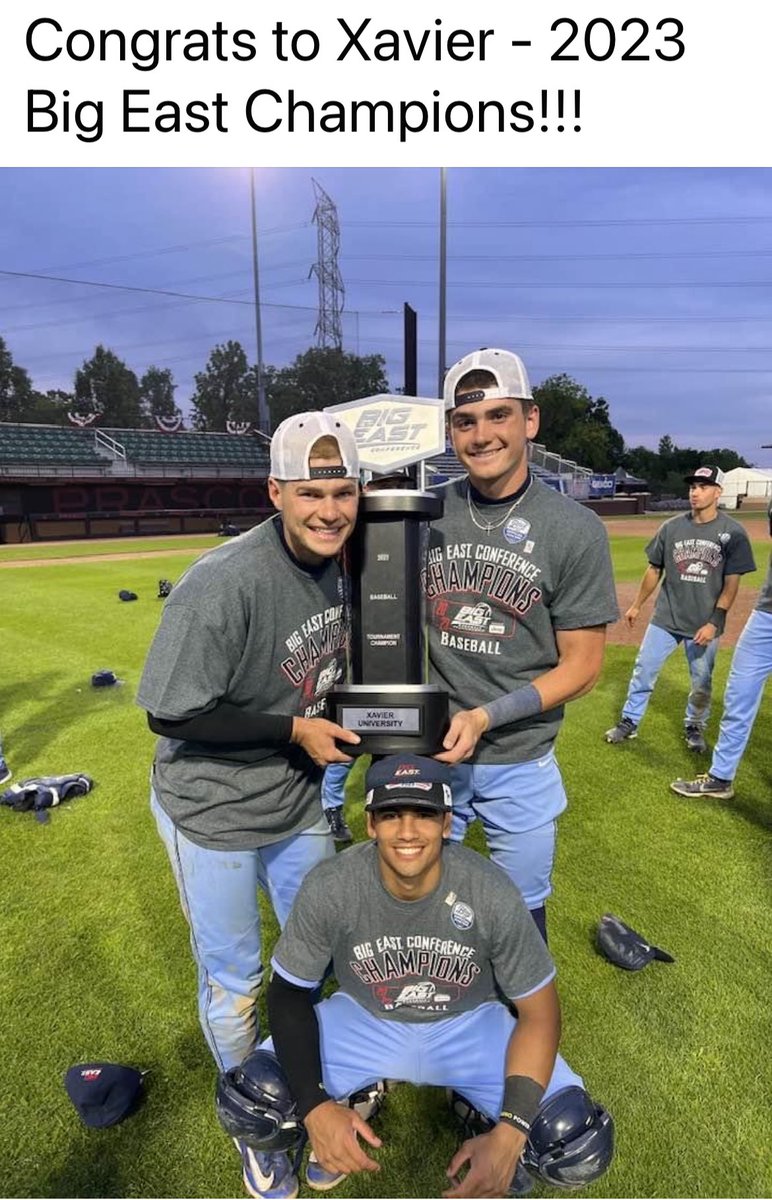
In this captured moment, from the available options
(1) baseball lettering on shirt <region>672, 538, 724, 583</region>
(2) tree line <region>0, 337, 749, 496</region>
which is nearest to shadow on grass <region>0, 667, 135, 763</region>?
(1) baseball lettering on shirt <region>672, 538, 724, 583</region>

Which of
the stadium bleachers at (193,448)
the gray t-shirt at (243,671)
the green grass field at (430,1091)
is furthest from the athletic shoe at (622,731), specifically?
the stadium bleachers at (193,448)

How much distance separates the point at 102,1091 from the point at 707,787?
4210mm

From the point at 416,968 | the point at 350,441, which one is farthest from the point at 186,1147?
the point at 350,441

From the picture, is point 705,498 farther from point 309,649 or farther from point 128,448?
point 128,448

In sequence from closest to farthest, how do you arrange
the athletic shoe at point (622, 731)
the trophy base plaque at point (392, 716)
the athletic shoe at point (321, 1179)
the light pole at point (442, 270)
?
the trophy base plaque at point (392, 716) < the athletic shoe at point (321, 1179) < the athletic shoe at point (622, 731) < the light pole at point (442, 270)

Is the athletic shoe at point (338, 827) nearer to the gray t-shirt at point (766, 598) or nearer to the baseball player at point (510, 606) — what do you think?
the baseball player at point (510, 606)

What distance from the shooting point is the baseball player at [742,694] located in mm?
4605

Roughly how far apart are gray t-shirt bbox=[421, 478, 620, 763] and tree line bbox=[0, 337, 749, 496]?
6776cm

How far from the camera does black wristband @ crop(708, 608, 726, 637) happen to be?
232 inches

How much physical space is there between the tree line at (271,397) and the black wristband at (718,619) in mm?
64077

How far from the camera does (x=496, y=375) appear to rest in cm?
221

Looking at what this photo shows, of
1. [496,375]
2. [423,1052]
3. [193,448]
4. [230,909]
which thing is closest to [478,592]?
[496,375]

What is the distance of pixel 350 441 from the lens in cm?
205

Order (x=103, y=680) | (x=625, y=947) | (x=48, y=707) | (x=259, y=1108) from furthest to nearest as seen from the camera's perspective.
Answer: (x=103, y=680)
(x=48, y=707)
(x=625, y=947)
(x=259, y=1108)
